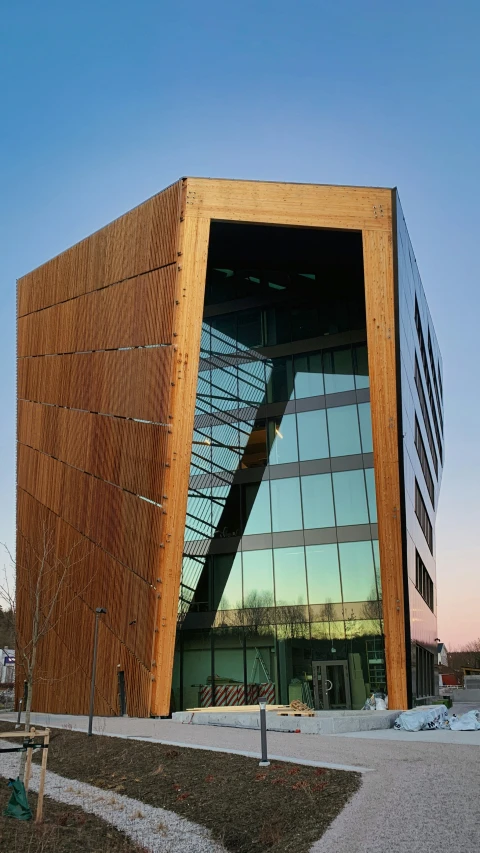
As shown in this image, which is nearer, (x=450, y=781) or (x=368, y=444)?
(x=450, y=781)

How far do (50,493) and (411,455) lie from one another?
15.6m

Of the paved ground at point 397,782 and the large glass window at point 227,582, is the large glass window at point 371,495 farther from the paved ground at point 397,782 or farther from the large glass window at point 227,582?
the paved ground at point 397,782

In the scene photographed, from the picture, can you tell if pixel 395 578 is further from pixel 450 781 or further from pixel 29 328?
pixel 29 328

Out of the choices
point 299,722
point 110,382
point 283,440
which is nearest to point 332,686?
point 299,722

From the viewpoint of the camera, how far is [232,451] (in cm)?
3092

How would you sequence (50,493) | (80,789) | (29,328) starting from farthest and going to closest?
(29,328), (50,493), (80,789)

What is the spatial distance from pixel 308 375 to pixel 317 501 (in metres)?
5.72

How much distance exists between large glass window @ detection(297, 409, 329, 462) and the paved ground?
13415 mm

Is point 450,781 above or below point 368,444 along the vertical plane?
below

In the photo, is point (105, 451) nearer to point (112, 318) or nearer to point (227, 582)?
point (112, 318)

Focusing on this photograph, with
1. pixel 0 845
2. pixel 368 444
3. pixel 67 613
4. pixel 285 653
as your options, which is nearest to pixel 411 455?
pixel 368 444

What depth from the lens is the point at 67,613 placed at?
27438 millimetres

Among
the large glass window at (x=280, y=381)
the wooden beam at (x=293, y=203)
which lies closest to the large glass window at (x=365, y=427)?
the large glass window at (x=280, y=381)

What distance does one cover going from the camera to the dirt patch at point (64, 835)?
737cm
